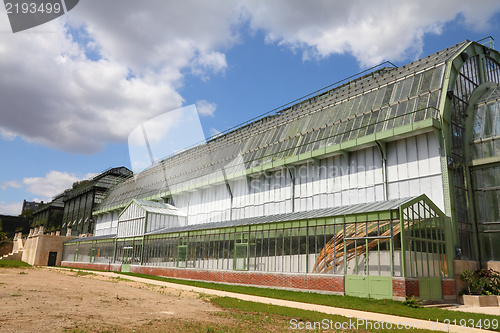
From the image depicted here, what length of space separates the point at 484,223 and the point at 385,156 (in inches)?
328

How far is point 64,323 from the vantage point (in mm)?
11094

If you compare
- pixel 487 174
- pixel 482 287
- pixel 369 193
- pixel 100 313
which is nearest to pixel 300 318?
pixel 100 313

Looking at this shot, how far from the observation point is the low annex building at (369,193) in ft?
75.6

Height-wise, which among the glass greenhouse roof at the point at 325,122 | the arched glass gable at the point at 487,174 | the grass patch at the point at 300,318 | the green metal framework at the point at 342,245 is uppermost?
the glass greenhouse roof at the point at 325,122

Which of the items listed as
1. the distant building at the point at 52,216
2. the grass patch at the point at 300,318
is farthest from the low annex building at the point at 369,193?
the distant building at the point at 52,216

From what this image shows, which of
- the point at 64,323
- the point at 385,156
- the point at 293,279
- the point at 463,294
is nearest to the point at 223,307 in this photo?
the point at 64,323

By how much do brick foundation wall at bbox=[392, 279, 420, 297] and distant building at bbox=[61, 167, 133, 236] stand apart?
70.7 meters

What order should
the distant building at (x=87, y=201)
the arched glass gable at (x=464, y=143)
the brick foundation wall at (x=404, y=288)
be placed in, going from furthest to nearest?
the distant building at (x=87, y=201) → the arched glass gable at (x=464, y=143) → the brick foundation wall at (x=404, y=288)

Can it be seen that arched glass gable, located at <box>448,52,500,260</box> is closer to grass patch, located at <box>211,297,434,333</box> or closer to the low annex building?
the low annex building

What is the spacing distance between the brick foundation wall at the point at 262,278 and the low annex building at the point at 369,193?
10 cm

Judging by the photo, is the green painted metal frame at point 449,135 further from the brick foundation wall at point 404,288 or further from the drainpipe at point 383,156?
the brick foundation wall at point 404,288

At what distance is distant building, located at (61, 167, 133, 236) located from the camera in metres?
82.5

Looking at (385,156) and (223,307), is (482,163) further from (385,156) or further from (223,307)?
(223,307)

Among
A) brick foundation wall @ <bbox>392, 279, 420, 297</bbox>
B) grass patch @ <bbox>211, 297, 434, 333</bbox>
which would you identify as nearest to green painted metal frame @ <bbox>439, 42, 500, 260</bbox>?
brick foundation wall @ <bbox>392, 279, 420, 297</bbox>
